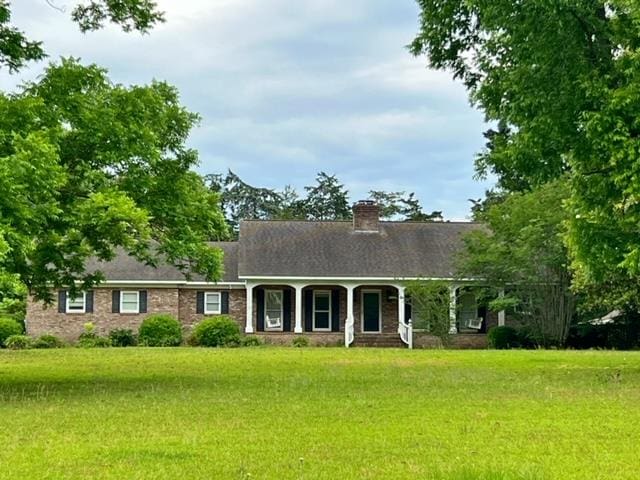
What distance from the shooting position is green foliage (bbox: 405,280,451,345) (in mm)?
32312

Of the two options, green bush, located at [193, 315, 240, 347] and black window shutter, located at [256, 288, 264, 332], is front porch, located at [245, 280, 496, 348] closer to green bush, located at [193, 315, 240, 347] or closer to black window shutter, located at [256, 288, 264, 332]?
Answer: black window shutter, located at [256, 288, 264, 332]

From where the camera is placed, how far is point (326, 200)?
71.9 metres

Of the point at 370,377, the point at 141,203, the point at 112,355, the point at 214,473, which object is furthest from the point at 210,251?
the point at 112,355

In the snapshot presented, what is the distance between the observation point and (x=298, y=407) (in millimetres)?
11438

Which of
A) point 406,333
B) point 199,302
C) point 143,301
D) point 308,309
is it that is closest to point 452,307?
point 406,333

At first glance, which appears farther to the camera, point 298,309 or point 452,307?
point 298,309

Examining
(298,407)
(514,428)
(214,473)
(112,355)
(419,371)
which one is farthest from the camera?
(112,355)

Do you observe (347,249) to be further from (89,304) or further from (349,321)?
(89,304)

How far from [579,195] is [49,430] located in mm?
10930

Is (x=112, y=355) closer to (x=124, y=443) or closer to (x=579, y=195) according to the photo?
(x=579, y=195)

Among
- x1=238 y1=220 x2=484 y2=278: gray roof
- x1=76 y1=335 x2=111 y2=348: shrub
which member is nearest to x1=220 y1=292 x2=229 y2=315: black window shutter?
x1=238 y1=220 x2=484 y2=278: gray roof

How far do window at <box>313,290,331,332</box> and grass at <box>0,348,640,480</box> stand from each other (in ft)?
56.9

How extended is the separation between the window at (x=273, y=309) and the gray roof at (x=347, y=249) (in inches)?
60.7

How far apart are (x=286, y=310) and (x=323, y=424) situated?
26.3m
